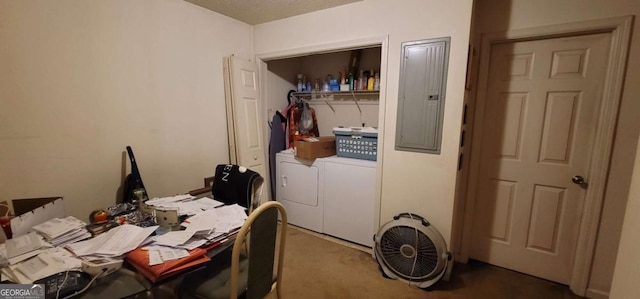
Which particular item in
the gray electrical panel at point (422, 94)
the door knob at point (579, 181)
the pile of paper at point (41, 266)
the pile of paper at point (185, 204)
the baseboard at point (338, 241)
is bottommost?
the baseboard at point (338, 241)

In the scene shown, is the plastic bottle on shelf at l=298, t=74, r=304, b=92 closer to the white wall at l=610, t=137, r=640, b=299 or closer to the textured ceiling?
the textured ceiling

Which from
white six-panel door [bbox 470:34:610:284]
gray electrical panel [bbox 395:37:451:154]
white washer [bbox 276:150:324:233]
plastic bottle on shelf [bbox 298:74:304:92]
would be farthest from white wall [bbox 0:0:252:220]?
white six-panel door [bbox 470:34:610:284]

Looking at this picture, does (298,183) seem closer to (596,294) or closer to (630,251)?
A: (630,251)

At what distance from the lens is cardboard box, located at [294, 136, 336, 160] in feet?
8.90

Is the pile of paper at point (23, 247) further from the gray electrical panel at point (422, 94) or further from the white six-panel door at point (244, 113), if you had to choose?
the gray electrical panel at point (422, 94)

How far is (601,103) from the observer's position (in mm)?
1808

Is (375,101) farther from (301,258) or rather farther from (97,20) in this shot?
(97,20)

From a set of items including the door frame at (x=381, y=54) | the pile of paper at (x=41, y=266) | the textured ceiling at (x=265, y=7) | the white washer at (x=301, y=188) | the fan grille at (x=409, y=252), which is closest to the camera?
the pile of paper at (x=41, y=266)

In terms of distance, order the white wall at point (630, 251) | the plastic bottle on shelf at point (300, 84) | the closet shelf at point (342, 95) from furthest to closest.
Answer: the plastic bottle on shelf at point (300, 84) < the closet shelf at point (342, 95) < the white wall at point (630, 251)

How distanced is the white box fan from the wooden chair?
3.44 ft

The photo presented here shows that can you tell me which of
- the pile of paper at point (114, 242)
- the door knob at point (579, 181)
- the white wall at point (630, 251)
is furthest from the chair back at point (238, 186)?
the door knob at point (579, 181)

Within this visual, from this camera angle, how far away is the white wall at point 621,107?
1.67 meters

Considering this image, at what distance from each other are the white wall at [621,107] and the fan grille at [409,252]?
45.6 inches

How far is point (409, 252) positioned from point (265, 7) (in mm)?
2495
